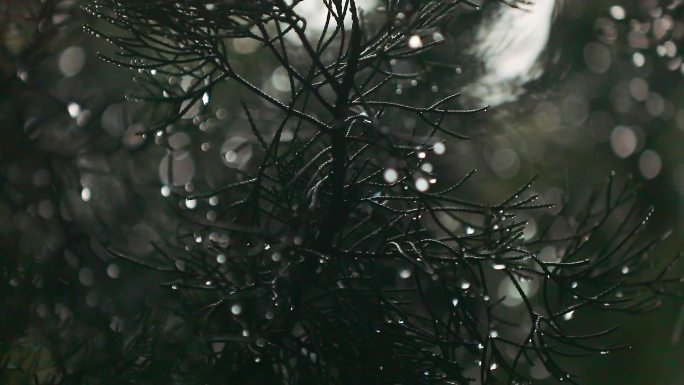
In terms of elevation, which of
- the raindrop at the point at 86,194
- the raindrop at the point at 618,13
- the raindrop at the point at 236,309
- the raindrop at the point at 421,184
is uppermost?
the raindrop at the point at 618,13

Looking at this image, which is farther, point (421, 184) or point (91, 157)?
point (91, 157)

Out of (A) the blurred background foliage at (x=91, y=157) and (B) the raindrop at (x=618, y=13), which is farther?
(B) the raindrop at (x=618, y=13)

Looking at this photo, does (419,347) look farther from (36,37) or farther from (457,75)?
(36,37)

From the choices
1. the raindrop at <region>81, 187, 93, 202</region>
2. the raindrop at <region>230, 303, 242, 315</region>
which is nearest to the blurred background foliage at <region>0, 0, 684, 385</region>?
the raindrop at <region>81, 187, 93, 202</region>

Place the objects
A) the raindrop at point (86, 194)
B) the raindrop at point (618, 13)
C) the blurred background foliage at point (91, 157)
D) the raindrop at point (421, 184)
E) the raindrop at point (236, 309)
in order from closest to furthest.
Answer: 1. the raindrop at point (421, 184)
2. the raindrop at point (236, 309)
3. the blurred background foliage at point (91, 157)
4. the raindrop at point (86, 194)
5. the raindrop at point (618, 13)

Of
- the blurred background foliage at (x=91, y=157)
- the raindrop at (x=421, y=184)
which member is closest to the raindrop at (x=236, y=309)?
the blurred background foliage at (x=91, y=157)

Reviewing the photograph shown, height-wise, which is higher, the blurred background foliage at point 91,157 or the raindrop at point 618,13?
the raindrop at point 618,13

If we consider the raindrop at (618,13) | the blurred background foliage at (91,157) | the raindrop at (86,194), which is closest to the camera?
the blurred background foliage at (91,157)

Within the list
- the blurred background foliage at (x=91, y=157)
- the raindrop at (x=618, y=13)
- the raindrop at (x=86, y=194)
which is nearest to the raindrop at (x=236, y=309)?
the blurred background foliage at (x=91, y=157)

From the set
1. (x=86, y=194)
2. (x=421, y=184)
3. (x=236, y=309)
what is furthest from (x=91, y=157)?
(x=421, y=184)

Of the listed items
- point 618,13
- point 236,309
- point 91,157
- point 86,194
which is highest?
point 618,13

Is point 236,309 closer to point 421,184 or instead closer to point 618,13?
point 421,184

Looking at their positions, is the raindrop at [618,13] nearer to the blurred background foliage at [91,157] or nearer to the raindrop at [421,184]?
the blurred background foliage at [91,157]

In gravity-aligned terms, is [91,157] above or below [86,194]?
above
